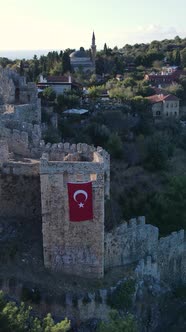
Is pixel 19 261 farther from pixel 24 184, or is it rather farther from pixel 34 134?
pixel 34 134

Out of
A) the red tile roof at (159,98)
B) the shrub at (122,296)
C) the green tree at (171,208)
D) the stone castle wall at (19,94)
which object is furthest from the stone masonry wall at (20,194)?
the red tile roof at (159,98)

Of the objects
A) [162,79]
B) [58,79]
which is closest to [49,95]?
[58,79]

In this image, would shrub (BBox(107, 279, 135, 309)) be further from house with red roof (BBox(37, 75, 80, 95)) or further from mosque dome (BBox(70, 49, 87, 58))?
mosque dome (BBox(70, 49, 87, 58))

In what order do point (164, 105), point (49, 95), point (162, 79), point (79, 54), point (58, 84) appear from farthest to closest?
point (79, 54), point (162, 79), point (164, 105), point (58, 84), point (49, 95)

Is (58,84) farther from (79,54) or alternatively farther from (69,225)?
(69,225)

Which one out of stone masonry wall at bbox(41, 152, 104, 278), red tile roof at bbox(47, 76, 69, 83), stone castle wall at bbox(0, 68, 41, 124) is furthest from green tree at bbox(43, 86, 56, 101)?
stone masonry wall at bbox(41, 152, 104, 278)

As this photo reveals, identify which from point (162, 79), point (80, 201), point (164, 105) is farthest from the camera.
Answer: point (162, 79)
